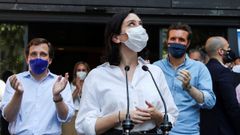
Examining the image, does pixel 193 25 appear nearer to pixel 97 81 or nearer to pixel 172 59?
pixel 172 59

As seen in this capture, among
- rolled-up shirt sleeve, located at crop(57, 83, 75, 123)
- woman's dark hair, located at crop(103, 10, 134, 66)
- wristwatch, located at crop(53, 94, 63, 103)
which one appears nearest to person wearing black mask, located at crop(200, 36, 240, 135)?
rolled-up shirt sleeve, located at crop(57, 83, 75, 123)

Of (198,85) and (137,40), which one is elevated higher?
(137,40)

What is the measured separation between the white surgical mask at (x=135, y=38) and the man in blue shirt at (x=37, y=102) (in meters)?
0.81

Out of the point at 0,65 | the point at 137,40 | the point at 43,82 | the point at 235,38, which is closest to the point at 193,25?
the point at 235,38

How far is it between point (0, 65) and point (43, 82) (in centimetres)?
402

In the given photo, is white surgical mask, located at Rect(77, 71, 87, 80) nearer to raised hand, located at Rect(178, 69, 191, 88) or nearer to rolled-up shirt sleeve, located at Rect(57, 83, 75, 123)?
rolled-up shirt sleeve, located at Rect(57, 83, 75, 123)

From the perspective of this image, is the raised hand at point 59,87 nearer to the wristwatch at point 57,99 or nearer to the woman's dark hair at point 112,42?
the wristwatch at point 57,99

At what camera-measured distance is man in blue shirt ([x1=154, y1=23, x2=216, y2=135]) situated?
14.9 ft

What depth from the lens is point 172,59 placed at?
491 centimetres

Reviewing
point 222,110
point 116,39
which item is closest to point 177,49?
point 222,110

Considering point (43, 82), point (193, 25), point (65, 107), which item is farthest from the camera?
point (193, 25)

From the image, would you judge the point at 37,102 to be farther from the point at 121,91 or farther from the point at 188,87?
the point at 188,87

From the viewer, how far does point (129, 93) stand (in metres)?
3.40

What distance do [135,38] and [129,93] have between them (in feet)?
1.40
